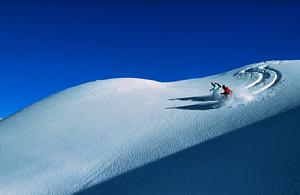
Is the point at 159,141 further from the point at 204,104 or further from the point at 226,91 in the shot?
the point at 226,91

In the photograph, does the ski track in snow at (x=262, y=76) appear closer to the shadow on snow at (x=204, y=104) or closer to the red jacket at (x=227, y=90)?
the red jacket at (x=227, y=90)

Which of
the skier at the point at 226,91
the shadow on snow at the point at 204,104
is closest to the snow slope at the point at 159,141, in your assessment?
the shadow on snow at the point at 204,104

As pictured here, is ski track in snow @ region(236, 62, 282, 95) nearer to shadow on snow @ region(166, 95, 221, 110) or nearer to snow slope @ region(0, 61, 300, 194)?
snow slope @ region(0, 61, 300, 194)

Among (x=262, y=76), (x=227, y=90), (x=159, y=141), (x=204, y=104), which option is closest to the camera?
(x=159, y=141)

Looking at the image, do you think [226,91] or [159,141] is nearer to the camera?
[159,141]

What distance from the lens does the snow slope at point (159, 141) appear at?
844 cm

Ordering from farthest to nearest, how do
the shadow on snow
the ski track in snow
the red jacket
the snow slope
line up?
the ski track in snow
the red jacket
the shadow on snow
the snow slope

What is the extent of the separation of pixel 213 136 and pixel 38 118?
32.8 feet

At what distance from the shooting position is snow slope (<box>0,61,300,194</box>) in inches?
332

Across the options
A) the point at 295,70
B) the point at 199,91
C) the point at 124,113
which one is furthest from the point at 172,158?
the point at 295,70

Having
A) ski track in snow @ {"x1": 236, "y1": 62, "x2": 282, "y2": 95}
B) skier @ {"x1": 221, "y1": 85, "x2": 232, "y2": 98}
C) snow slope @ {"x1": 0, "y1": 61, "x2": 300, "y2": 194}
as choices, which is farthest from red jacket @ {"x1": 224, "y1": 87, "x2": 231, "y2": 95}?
ski track in snow @ {"x1": 236, "y1": 62, "x2": 282, "y2": 95}

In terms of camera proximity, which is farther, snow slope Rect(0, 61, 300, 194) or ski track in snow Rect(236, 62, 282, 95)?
ski track in snow Rect(236, 62, 282, 95)

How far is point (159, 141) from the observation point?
41.5 ft

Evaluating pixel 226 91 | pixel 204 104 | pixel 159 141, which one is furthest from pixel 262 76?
pixel 159 141
